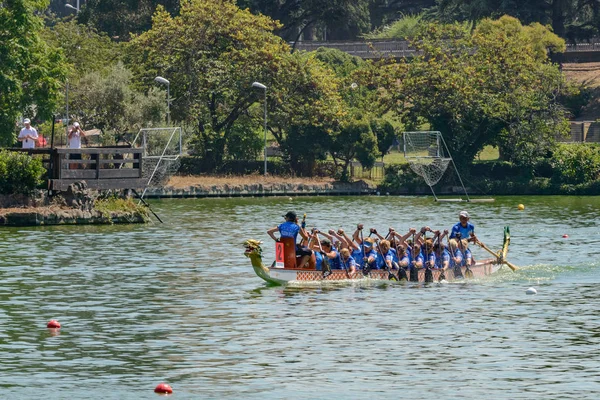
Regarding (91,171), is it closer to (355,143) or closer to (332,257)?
(332,257)

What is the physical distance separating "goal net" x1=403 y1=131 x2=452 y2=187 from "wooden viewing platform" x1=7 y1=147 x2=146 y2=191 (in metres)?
23.0

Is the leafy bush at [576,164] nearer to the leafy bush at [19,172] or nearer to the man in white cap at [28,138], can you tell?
the man in white cap at [28,138]

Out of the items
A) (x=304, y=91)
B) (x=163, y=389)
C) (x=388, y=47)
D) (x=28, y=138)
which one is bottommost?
(x=163, y=389)

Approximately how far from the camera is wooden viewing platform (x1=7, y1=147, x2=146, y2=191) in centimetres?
5141

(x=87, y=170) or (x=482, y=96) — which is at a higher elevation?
(x=482, y=96)

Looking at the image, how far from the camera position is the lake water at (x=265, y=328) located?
2297cm

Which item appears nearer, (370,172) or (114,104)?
(114,104)

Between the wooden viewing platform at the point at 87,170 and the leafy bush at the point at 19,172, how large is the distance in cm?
54

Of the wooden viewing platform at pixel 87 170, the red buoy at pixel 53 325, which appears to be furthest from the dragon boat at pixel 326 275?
the wooden viewing platform at pixel 87 170

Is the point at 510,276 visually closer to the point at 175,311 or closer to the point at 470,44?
the point at 175,311

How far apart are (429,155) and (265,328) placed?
184ft

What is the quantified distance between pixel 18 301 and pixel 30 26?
3182cm

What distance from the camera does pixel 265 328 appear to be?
28828 mm

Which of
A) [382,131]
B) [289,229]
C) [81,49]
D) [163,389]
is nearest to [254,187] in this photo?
[382,131]
